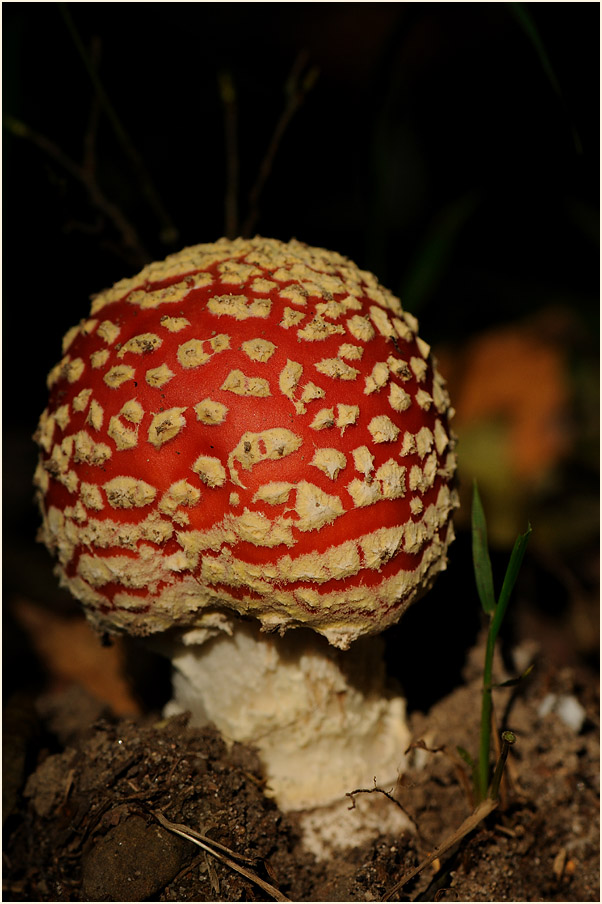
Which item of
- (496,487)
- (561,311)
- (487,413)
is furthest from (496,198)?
(496,487)

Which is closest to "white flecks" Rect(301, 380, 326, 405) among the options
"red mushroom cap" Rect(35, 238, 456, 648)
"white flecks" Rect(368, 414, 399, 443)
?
"red mushroom cap" Rect(35, 238, 456, 648)

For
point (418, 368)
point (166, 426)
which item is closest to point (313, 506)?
point (166, 426)

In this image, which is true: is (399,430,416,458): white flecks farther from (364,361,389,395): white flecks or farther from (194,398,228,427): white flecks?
(194,398,228,427): white flecks

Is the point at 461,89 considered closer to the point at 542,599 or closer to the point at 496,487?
the point at 496,487

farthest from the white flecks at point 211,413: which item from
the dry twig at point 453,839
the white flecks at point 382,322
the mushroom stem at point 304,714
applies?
the dry twig at point 453,839

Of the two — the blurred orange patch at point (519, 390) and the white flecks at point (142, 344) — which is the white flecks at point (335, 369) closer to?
the white flecks at point (142, 344)

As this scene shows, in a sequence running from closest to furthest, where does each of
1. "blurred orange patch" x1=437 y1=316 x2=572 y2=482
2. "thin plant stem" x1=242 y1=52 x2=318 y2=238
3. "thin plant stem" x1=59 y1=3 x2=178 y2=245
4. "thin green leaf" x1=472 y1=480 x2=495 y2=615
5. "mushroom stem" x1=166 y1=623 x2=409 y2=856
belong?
"thin green leaf" x1=472 y1=480 x2=495 y2=615, "mushroom stem" x1=166 y1=623 x2=409 y2=856, "thin plant stem" x1=59 y1=3 x2=178 y2=245, "thin plant stem" x1=242 y1=52 x2=318 y2=238, "blurred orange patch" x1=437 y1=316 x2=572 y2=482

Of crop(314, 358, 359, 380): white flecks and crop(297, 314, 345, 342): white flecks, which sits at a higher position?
crop(297, 314, 345, 342): white flecks
